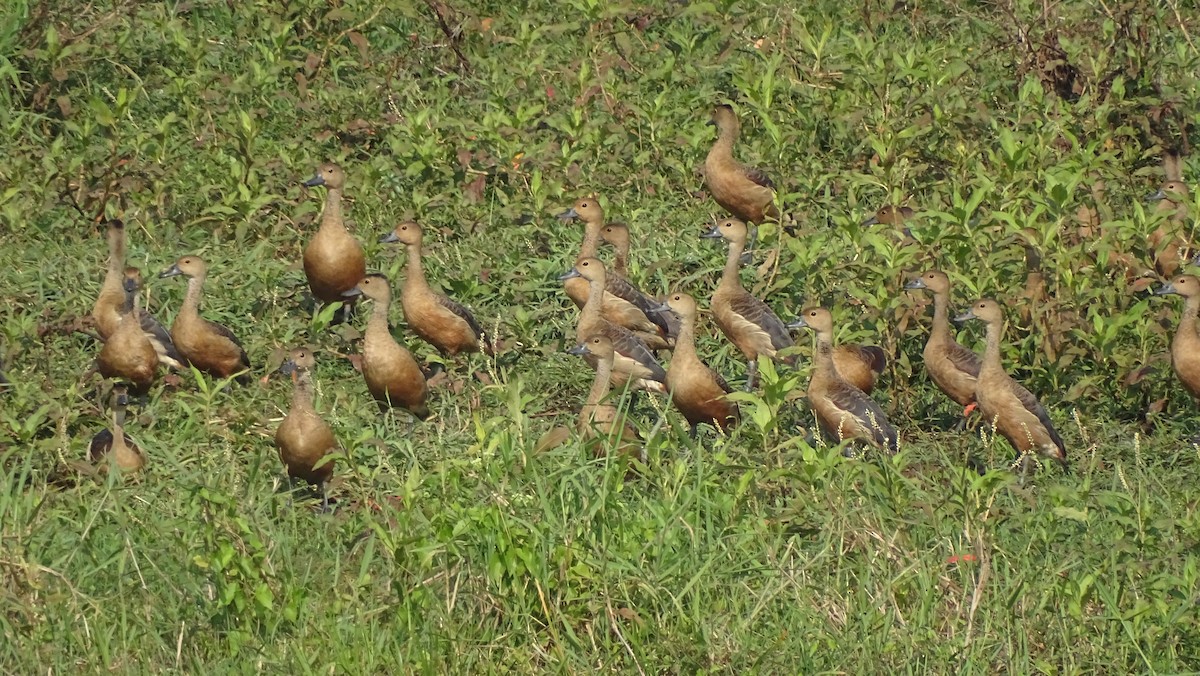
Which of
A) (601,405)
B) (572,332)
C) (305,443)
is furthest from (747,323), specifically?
(305,443)

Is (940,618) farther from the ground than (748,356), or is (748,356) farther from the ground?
(940,618)

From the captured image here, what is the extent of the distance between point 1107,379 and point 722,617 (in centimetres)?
319

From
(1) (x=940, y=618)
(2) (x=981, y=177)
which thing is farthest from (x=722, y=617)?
(2) (x=981, y=177)

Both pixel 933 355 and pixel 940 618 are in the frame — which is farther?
pixel 933 355

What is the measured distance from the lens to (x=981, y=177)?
977cm

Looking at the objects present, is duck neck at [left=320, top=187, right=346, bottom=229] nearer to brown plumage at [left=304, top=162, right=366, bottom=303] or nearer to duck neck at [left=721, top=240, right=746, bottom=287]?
brown plumage at [left=304, top=162, right=366, bottom=303]

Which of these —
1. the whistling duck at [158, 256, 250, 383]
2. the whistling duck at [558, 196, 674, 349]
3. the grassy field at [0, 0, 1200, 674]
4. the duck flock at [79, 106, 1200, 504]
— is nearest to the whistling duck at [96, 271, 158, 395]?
the duck flock at [79, 106, 1200, 504]

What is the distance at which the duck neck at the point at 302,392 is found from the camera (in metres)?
7.75

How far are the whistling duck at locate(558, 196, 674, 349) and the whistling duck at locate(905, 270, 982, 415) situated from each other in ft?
4.94

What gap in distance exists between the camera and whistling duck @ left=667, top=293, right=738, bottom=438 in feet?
28.5

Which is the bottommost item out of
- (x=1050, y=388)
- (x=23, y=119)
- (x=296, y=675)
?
(x=23, y=119)

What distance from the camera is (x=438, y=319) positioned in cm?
937

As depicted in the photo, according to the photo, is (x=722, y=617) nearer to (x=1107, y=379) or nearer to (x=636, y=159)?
(x=1107, y=379)

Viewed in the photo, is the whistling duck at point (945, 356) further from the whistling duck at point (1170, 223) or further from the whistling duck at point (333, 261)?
the whistling duck at point (333, 261)
